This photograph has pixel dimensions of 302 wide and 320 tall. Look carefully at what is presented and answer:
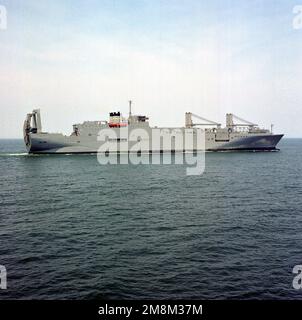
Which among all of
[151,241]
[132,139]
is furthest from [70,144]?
[151,241]

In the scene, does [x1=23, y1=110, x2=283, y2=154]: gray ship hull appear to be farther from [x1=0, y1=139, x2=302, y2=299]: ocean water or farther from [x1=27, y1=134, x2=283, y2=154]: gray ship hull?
[x1=0, y1=139, x2=302, y2=299]: ocean water

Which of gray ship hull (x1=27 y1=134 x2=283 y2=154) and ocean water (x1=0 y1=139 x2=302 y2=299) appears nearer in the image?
ocean water (x1=0 y1=139 x2=302 y2=299)

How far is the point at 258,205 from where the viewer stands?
25.4 metres

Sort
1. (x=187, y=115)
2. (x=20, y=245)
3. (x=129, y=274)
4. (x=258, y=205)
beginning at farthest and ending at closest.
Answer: (x=187, y=115) < (x=258, y=205) < (x=20, y=245) < (x=129, y=274)

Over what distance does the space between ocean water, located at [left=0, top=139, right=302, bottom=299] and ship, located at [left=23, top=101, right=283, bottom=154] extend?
1411 inches

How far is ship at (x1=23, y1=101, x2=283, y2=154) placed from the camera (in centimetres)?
6825

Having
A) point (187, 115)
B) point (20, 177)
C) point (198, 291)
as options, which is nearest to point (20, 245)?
point (198, 291)

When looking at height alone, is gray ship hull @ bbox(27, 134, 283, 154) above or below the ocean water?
above

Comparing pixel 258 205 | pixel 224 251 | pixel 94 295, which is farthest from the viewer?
pixel 258 205

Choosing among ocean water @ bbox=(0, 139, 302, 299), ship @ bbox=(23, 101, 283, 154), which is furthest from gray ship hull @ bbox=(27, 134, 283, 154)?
ocean water @ bbox=(0, 139, 302, 299)
